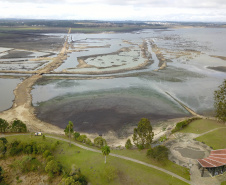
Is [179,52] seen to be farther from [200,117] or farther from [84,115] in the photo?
[84,115]

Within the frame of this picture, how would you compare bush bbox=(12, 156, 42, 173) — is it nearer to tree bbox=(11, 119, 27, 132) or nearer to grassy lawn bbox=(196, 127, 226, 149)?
tree bbox=(11, 119, 27, 132)

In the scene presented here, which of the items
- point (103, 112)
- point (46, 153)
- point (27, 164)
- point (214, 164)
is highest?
point (103, 112)

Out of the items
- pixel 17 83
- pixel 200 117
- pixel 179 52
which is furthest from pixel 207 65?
pixel 17 83

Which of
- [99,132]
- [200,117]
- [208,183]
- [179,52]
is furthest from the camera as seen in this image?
[179,52]

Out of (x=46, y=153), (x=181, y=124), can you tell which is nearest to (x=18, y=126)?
(x=46, y=153)

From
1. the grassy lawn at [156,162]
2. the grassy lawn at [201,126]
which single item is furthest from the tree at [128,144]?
the grassy lawn at [201,126]

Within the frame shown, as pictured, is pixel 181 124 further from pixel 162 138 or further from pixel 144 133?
pixel 144 133
